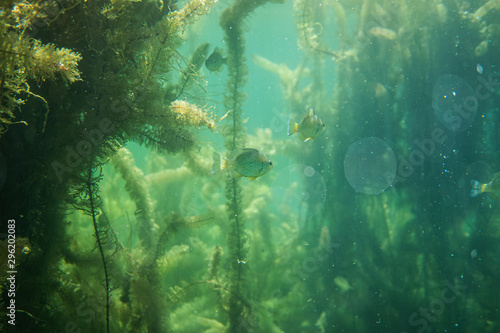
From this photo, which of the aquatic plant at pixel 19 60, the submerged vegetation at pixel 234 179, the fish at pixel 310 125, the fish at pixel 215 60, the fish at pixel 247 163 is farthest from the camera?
the fish at pixel 215 60

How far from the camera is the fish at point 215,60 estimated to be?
16.5ft

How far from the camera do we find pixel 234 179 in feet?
16.5

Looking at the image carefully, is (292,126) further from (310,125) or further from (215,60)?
(215,60)

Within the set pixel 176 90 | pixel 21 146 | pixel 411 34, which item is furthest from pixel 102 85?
pixel 411 34

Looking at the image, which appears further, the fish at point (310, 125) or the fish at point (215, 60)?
the fish at point (215, 60)

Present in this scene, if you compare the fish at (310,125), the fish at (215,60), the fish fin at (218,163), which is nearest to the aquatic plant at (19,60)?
the fish fin at (218,163)

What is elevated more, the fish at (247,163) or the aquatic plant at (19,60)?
the aquatic plant at (19,60)

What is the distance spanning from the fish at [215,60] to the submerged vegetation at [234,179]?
17 centimetres

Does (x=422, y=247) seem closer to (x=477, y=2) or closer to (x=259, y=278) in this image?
(x=259, y=278)

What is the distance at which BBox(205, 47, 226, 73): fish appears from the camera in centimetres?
504

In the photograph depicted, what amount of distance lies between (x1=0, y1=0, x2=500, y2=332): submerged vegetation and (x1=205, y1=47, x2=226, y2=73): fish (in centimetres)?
17

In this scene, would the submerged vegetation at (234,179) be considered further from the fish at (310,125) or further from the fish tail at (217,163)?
Answer: the fish at (310,125)

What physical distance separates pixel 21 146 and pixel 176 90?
10.2 ft

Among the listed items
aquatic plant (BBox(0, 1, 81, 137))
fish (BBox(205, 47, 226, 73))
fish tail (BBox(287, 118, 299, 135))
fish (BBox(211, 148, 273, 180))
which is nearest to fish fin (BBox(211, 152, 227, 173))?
fish (BBox(211, 148, 273, 180))
